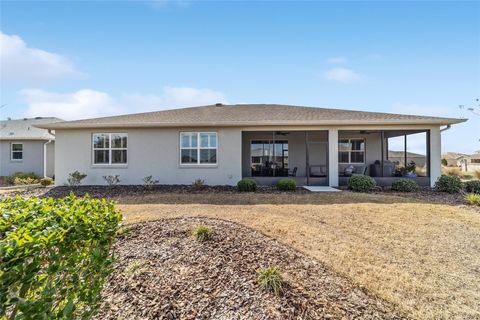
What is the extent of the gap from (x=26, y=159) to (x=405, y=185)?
78.0 ft

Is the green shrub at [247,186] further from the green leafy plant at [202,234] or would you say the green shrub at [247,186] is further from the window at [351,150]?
the window at [351,150]

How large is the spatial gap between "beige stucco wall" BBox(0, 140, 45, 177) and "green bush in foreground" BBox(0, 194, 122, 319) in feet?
65.8

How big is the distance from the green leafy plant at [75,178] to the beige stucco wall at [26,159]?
8437 mm

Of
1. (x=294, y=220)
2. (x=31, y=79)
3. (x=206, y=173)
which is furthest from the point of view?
(x=31, y=79)

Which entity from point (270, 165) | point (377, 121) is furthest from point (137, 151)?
point (377, 121)

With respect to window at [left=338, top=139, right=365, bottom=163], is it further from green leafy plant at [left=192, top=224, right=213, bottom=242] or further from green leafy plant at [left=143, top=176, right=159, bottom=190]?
green leafy plant at [left=192, top=224, right=213, bottom=242]

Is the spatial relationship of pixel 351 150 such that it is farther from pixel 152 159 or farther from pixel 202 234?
pixel 202 234

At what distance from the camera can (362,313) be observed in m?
2.96

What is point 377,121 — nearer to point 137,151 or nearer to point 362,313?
point 362,313

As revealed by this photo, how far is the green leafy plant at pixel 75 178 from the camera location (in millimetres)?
11633

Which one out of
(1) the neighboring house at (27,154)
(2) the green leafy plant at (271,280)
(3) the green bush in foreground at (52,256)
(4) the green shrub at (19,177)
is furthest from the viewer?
(1) the neighboring house at (27,154)

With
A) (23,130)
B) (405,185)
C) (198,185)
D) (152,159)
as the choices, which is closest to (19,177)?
(23,130)

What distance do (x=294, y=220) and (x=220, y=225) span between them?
1.96 metres

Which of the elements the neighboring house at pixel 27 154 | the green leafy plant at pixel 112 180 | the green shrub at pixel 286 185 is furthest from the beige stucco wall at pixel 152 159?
the neighboring house at pixel 27 154
